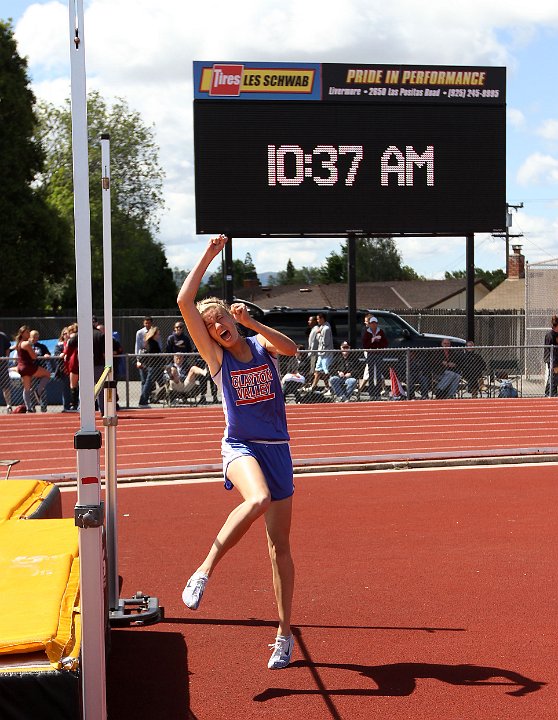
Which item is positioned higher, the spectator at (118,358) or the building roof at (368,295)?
the building roof at (368,295)

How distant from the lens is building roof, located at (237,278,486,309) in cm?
7094

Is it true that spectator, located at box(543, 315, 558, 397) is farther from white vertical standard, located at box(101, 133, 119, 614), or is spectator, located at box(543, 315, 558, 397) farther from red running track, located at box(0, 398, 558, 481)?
white vertical standard, located at box(101, 133, 119, 614)

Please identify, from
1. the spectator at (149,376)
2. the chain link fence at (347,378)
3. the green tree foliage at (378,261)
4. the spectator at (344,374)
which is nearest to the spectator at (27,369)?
the chain link fence at (347,378)

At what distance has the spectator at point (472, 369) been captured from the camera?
65.9 feet

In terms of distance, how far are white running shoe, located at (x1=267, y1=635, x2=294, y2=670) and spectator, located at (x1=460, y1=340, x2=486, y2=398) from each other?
1510cm

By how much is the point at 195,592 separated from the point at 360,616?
6.14 feet

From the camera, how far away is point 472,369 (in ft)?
66.3

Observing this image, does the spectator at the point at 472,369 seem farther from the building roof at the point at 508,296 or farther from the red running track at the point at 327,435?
the building roof at the point at 508,296

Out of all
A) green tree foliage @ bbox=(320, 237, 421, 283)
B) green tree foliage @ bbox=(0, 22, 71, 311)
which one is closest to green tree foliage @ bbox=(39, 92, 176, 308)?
green tree foliage @ bbox=(0, 22, 71, 311)

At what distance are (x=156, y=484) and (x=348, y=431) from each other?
478 centimetres

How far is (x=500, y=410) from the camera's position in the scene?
1820 cm

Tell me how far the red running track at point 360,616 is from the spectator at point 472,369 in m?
9.68

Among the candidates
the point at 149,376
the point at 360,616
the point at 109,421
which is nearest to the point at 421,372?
the point at 149,376

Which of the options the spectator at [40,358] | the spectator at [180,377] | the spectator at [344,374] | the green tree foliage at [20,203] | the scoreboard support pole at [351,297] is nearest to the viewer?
the spectator at [40,358]
